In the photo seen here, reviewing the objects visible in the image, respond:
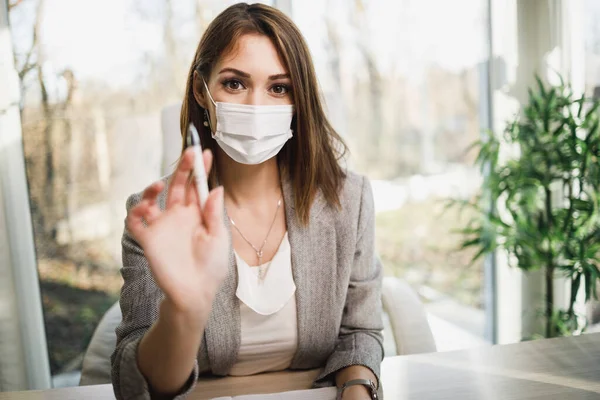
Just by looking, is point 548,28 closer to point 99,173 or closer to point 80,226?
point 99,173

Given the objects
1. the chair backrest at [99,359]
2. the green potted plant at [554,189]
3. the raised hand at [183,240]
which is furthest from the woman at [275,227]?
the green potted plant at [554,189]

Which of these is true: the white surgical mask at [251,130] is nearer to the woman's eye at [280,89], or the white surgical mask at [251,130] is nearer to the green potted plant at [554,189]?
the woman's eye at [280,89]

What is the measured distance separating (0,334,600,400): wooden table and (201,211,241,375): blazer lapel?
0.04 m

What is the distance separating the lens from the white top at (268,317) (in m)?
1.17

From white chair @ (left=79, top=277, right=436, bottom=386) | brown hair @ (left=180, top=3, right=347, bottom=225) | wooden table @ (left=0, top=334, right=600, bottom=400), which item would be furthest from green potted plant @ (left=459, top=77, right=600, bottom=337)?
brown hair @ (left=180, top=3, right=347, bottom=225)

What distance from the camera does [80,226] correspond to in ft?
8.03

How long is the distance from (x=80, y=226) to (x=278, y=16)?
166cm

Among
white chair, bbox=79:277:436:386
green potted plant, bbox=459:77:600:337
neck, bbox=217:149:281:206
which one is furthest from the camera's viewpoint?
green potted plant, bbox=459:77:600:337

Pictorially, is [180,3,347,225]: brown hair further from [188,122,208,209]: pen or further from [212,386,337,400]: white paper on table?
[188,122,208,209]: pen

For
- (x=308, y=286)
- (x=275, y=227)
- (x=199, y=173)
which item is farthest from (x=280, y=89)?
(x=199, y=173)

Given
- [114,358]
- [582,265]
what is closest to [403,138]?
[582,265]

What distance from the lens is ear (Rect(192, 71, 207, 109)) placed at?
1259mm

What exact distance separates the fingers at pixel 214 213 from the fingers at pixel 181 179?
4cm

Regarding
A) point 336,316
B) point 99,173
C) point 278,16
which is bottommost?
point 336,316
